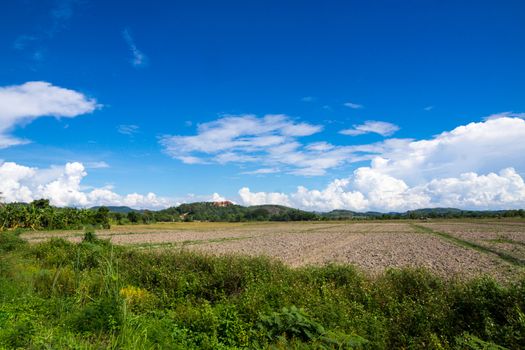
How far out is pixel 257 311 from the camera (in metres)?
8.74

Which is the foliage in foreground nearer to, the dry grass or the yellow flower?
the yellow flower

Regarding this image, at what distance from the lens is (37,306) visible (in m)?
9.07

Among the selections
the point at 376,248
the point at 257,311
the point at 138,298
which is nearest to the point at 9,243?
the point at 138,298

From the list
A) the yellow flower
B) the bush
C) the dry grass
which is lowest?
the dry grass

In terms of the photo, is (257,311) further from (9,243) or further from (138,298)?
(9,243)

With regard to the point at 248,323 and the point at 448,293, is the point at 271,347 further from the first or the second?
the point at 448,293

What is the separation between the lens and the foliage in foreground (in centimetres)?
646

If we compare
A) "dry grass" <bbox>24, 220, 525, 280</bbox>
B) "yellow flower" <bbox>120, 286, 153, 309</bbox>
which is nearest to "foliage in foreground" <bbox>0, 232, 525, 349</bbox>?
"yellow flower" <bbox>120, 286, 153, 309</bbox>

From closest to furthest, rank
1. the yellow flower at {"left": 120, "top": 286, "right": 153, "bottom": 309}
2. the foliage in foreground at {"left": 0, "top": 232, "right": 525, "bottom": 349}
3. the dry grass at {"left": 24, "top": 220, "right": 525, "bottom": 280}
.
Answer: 1. the foliage in foreground at {"left": 0, "top": 232, "right": 525, "bottom": 349}
2. the yellow flower at {"left": 120, "top": 286, "right": 153, "bottom": 309}
3. the dry grass at {"left": 24, "top": 220, "right": 525, "bottom": 280}

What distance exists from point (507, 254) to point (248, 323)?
84.2ft

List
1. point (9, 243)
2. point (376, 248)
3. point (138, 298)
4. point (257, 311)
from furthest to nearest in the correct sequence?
point (376, 248) < point (9, 243) < point (138, 298) < point (257, 311)

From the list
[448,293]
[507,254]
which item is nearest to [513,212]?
[507,254]

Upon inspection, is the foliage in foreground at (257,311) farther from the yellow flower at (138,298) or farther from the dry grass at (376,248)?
the dry grass at (376,248)

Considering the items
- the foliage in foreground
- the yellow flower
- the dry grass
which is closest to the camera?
the foliage in foreground
